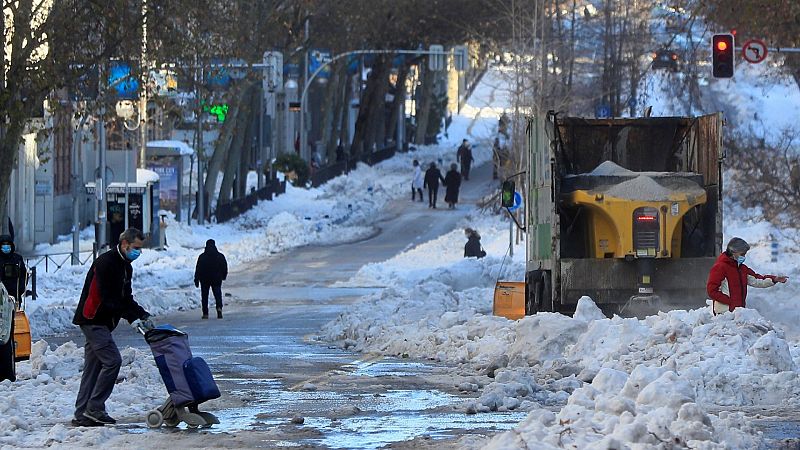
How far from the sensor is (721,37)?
3469 cm

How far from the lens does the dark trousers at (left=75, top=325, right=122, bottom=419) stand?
13.5 metres

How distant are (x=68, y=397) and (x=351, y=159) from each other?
65.4 meters

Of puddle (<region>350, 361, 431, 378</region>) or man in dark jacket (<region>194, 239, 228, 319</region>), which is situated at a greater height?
man in dark jacket (<region>194, 239, 228, 319</region>)

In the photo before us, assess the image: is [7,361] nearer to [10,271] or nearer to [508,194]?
[10,271]

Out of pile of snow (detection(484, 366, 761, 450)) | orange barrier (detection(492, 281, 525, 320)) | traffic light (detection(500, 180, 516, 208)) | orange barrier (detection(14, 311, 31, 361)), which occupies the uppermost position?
traffic light (detection(500, 180, 516, 208))

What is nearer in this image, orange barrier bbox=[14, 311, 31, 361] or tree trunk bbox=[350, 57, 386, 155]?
orange barrier bbox=[14, 311, 31, 361]

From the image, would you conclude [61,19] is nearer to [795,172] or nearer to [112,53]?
[112,53]

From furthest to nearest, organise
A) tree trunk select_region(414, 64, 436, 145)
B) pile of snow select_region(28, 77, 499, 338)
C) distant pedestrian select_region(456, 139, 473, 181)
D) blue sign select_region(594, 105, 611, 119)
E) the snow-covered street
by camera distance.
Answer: tree trunk select_region(414, 64, 436, 145) → distant pedestrian select_region(456, 139, 473, 181) → blue sign select_region(594, 105, 611, 119) → pile of snow select_region(28, 77, 499, 338) → the snow-covered street

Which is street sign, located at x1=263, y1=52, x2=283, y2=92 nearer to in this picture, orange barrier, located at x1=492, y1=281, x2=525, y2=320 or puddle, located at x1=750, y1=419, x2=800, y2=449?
orange barrier, located at x1=492, y1=281, x2=525, y2=320

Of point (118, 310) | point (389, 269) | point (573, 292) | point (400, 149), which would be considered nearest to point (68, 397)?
point (118, 310)

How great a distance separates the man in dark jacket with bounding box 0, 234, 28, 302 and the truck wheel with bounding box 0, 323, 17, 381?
19.6ft

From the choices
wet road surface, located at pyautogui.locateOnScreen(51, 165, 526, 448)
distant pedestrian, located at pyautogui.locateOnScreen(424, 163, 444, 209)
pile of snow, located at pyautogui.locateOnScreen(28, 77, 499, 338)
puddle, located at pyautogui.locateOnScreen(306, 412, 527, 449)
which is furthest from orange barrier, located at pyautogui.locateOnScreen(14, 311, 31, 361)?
distant pedestrian, located at pyautogui.locateOnScreen(424, 163, 444, 209)

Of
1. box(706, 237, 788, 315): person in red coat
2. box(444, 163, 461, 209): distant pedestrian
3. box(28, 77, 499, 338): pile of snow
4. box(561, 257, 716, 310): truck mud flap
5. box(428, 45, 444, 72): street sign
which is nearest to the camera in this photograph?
box(706, 237, 788, 315): person in red coat

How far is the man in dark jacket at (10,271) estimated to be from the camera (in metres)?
21.7
